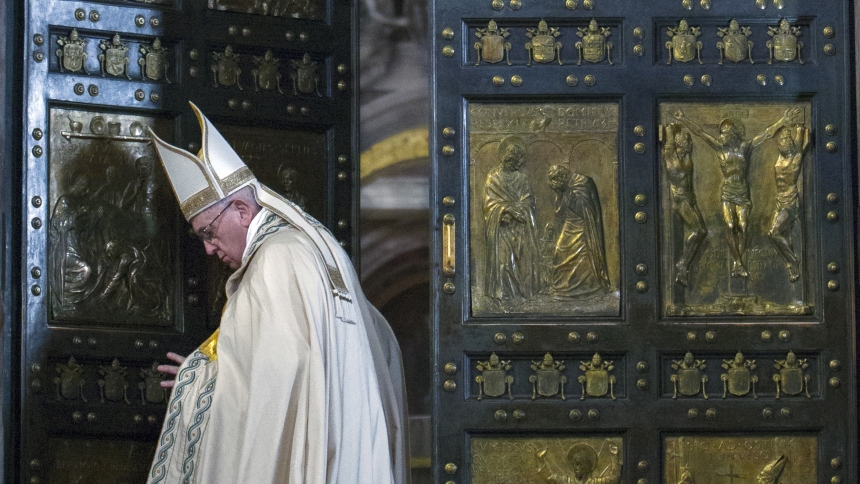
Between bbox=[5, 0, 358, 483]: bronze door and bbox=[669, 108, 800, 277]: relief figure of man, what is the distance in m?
2.19

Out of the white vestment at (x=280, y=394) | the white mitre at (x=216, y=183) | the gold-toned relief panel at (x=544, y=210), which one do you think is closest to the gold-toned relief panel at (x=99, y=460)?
the white vestment at (x=280, y=394)

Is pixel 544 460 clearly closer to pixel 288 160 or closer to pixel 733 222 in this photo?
pixel 733 222

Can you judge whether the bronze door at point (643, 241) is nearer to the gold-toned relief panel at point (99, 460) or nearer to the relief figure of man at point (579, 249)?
the relief figure of man at point (579, 249)

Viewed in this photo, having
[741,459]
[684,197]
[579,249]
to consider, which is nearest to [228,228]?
[579,249]

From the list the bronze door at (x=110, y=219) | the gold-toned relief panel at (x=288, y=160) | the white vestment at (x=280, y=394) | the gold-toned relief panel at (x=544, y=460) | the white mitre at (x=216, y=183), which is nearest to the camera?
the white vestment at (x=280, y=394)

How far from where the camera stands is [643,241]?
18.7ft

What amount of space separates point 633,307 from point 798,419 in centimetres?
94

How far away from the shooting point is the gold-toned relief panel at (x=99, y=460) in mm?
5469

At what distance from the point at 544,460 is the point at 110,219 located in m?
2.33

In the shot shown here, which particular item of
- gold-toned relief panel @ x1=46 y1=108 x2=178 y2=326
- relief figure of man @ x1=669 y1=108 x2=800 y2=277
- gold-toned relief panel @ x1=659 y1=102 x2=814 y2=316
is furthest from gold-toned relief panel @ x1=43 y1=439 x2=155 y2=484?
relief figure of man @ x1=669 y1=108 x2=800 y2=277

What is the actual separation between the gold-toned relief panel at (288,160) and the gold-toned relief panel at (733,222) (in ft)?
5.69

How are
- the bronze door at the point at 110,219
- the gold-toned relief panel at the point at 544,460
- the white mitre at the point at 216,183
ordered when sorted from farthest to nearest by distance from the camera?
1. the gold-toned relief panel at the point at 544,460
2. the bronze door at the point at 110,219
3. the white mitre at the point at 216,183

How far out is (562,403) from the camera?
562cm

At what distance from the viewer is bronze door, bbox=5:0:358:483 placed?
541cm
